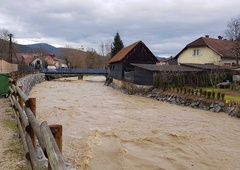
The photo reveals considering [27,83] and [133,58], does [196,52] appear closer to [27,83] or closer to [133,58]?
[133,58]

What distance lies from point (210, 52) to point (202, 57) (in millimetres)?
1642

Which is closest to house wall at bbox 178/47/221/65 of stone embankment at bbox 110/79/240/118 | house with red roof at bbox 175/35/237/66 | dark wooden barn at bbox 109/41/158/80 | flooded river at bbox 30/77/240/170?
house with red roof at bbox 175/35/237/66

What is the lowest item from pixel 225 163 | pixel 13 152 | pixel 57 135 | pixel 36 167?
pixel 225 163

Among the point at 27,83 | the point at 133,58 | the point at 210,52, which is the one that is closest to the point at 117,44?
the point at 133,58

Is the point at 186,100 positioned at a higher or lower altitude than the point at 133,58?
lower

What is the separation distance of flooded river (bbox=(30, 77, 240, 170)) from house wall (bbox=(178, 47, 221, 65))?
73.4 feet

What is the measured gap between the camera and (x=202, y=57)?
3741cm

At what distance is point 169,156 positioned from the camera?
25.4ft

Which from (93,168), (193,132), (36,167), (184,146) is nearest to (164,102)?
(193,132)

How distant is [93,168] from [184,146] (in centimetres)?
380

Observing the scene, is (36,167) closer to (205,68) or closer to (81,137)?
(81,137)

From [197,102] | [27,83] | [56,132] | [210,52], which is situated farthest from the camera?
[210,52]

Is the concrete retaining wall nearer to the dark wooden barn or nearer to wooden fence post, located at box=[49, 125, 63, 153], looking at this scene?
wooden fence post, located at box=[49, 125, 63, 153]

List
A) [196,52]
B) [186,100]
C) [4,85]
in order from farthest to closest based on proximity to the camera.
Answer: [196,52] → [186,100] → [4,85]
